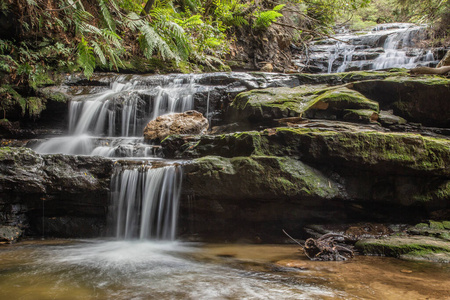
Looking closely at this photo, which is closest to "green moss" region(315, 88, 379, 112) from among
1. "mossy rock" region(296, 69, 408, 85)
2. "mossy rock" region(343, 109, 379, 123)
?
"mossy rock" region(343, 109, 379, 123)

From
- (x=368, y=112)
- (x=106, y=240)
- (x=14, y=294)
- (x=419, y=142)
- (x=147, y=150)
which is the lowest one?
(x=106, y=240)

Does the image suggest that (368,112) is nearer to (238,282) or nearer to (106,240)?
(238,282)

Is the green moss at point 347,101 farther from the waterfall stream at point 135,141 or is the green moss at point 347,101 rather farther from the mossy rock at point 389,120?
the waterfall stream at point 135,141

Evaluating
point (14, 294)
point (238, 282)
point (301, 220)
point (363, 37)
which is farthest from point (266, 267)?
point (363, 37)

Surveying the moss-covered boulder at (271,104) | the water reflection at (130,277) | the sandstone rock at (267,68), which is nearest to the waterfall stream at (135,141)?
the water reflection at (130,277)

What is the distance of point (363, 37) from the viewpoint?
1416 cm

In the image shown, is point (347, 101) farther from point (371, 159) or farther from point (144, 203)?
point (144, 203)

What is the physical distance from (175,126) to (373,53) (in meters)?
9.86

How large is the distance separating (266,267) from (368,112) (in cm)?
414

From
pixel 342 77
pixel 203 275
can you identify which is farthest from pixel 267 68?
pixel 203 275

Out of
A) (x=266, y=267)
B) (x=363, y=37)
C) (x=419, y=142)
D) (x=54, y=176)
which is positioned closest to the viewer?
(x=266, y=267)

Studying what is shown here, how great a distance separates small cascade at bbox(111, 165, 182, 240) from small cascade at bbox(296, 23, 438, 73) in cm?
856

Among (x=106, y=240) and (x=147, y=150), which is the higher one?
(x=147, y=150)

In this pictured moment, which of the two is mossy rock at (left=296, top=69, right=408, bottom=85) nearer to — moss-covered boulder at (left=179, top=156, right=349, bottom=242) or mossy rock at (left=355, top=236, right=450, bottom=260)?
moss-covered boulder at (left=179, top=156, right=349, bottom=242)
